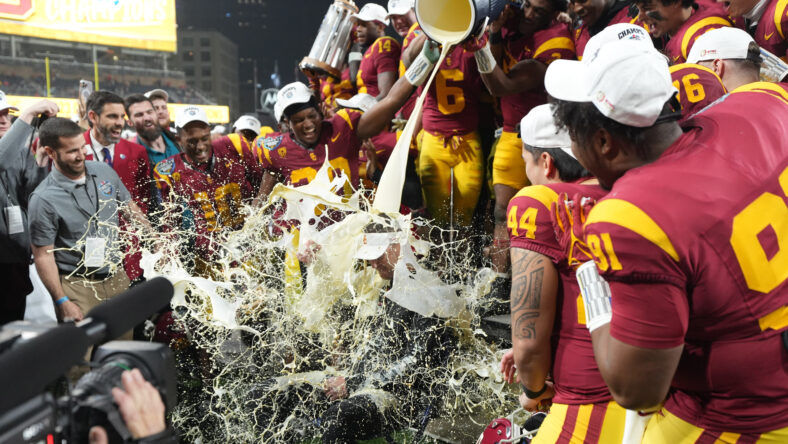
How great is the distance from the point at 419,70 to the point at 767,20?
1.83 meters

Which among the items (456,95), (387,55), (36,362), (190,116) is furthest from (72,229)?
(36,362)

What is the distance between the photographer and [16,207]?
15.1ft

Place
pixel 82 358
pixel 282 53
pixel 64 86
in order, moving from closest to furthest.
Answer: pixel 82 358, pixel 64 86, pixel 282 53

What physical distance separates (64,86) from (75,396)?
40625 mm

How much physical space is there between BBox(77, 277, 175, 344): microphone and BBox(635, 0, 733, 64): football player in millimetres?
3017

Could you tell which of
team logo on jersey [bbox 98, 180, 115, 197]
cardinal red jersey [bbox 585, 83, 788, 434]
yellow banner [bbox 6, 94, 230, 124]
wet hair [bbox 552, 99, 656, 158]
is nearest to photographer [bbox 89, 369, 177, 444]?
cardinal red jersey [bbox 585, 83, 788, 434]

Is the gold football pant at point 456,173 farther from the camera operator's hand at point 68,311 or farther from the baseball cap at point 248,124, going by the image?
the baseball cap at point 248,124

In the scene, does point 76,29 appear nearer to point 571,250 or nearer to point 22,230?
point 22,230

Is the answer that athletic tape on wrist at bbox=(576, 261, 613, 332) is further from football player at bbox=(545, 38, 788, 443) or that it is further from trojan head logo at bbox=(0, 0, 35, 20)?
trojan head logo at bbox=(0, 0, 35, 20)

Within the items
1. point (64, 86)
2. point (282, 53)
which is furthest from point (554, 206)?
point (282, 53)

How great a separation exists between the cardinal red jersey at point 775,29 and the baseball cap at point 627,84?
2.15 m

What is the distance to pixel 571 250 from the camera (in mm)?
1611

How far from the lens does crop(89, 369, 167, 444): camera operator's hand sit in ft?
3.21

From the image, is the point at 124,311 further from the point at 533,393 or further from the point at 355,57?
the point at 355,57
